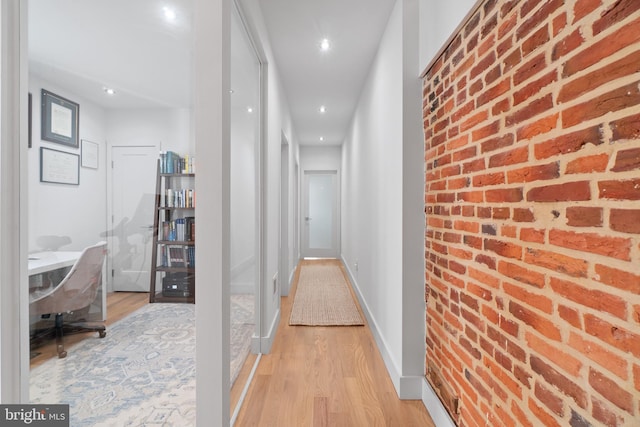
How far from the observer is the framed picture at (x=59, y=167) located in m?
1.19

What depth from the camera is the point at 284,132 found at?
3967 millimetres

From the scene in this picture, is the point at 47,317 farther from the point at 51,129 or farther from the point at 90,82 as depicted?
the point at 90,82

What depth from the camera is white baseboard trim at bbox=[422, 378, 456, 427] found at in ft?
5.25

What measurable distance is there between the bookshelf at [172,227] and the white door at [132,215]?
0.03 metres

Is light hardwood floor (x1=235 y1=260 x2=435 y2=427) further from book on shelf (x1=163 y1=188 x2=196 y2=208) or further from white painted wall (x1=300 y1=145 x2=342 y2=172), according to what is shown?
white painted wall (x1=300 y1=145 x2=342 y2=172)

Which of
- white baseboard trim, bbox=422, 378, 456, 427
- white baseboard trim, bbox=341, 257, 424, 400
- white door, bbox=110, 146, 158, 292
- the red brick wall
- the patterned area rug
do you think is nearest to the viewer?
the red brick wall

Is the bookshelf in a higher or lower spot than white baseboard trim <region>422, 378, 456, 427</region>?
higher

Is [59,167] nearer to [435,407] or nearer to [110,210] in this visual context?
[110,210]

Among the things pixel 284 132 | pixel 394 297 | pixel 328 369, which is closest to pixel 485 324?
pixel 394 297

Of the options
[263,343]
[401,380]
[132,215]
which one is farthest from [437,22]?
[263,343]

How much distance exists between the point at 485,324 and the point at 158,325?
4.73 feet

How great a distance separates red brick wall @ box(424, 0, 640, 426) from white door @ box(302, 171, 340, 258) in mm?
5693

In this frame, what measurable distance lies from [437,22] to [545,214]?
4.31 ft

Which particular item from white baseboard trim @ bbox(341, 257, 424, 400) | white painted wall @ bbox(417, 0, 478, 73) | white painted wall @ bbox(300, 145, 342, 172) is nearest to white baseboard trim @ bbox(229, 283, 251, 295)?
white baseboard trim @ bbox(341, 257, 424, 400)
